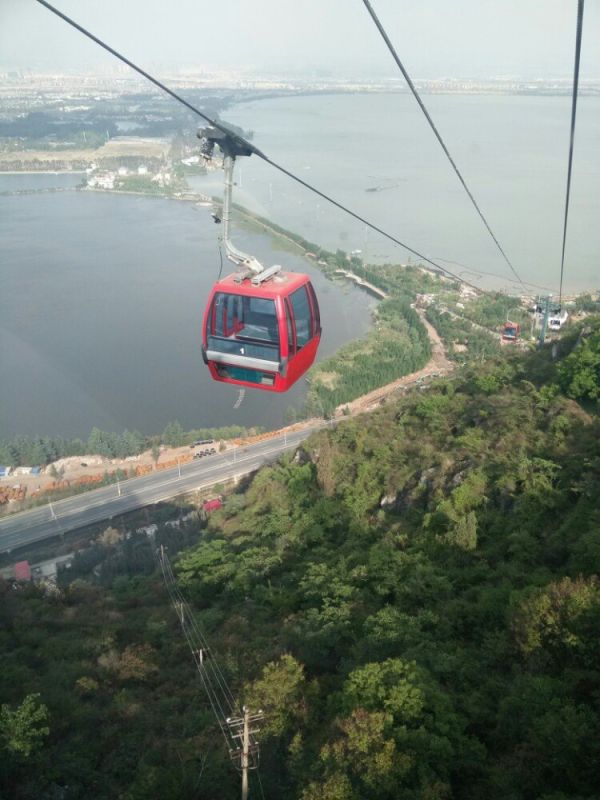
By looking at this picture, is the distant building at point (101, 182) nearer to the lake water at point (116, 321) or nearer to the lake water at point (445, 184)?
the lake water at point (116, 321)

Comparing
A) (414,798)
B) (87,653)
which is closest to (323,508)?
(87,653)

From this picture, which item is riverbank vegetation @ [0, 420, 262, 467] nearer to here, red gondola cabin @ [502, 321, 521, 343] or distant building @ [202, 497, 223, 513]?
distant building @ [202, 497, 223, 513]

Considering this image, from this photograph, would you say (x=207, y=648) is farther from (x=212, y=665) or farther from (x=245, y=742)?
(x=245, y=742)

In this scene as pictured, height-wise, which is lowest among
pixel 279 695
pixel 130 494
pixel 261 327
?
pixel 130 494

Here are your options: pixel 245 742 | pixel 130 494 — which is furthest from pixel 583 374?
Answer: pixel 130 494

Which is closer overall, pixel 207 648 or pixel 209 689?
pixel 209 689

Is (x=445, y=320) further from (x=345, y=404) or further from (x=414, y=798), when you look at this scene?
(x=414, y=798)

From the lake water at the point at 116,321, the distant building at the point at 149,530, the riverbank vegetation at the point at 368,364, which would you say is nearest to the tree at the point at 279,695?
the distant building at the point at 149,530
